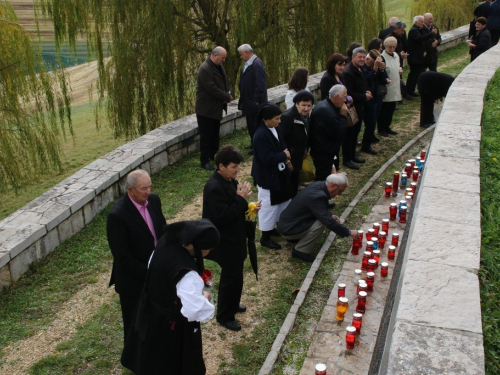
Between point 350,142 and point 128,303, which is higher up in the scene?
point 350,142

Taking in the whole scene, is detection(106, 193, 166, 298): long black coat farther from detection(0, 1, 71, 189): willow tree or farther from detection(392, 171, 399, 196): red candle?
detection(0, 1, 71, 189): willow tree

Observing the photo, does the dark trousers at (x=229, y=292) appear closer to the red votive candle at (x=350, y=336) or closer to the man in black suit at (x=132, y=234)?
the man in black suit at (x=132, y=234)

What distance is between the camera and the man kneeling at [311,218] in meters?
6.27

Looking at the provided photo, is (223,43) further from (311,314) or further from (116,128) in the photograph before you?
(311,314)

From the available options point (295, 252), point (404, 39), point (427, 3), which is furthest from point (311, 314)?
point (427, 3)

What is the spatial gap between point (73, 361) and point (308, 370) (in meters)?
2.09

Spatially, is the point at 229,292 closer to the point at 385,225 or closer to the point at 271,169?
the point at 271,169

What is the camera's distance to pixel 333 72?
340 inches

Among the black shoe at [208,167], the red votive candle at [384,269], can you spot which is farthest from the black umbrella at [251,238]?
the black shoe at [208,167]

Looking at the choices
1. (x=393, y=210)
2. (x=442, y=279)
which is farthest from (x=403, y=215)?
(x=442, y=279)

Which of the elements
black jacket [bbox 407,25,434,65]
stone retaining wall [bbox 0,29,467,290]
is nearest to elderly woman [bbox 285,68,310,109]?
stone retaining wall [bbox 0,29,467,290]

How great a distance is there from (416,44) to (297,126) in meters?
6.61

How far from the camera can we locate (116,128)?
540 inches

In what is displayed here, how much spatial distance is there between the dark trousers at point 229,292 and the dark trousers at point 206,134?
4165 mm
